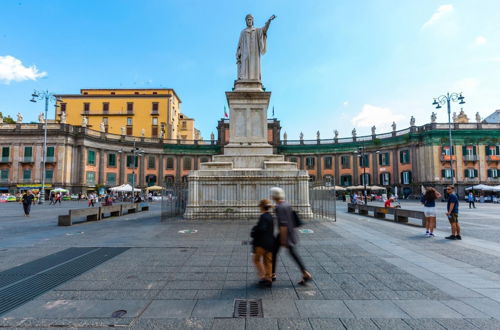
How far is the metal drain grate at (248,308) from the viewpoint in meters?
3.73

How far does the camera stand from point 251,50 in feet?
51.5

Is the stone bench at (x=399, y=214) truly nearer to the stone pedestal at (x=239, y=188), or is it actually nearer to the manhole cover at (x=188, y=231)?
the stone pedestal at (x=239, y=188)

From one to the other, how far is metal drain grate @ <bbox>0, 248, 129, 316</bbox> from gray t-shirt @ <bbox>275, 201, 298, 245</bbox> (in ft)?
12.6

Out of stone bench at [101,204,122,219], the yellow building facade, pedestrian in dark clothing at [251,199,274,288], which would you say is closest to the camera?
pedestrian in dark clothing at [251,199,274,288]

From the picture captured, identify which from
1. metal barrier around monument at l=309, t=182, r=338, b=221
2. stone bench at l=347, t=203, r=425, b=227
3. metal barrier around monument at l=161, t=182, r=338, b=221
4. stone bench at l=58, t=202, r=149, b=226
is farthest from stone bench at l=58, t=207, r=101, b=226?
stone bench at l=347, t=203, r=425, b=227

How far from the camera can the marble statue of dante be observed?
1560 centimetres

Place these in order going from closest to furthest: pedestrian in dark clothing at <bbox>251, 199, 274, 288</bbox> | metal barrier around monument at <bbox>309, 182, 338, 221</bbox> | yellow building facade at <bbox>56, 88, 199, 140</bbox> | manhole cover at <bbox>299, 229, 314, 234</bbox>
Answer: pedestrian in dark clothing at <bbox>251, 199, 274, 288</bbox>, manhole cover at <bbox>299, 229, 314, 234</bbox>, metal barrier around monument at <bbox>309, 182, 338, 221</bbox>, yellow building facade at <bbox>56, 88, 199, 140</bbox>

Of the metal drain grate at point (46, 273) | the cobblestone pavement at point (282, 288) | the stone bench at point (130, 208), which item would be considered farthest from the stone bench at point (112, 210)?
the metal drain grate at point (46, 273)

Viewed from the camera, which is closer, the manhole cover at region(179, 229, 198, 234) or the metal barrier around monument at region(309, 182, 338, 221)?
the manhole cover at region(179, 229, 198, 234)

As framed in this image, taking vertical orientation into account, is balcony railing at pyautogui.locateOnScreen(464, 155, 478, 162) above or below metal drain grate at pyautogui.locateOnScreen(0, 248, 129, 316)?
above

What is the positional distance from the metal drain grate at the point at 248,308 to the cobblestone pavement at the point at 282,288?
Result: 0.29 feet

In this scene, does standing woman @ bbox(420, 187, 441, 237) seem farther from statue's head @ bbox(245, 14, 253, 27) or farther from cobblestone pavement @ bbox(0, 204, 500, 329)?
statue's head @ bbox(245, 14, 253, 27)

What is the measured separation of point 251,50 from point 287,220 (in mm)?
12911

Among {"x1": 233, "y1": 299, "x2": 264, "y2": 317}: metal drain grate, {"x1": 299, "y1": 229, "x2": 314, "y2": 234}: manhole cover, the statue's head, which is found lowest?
A: {"x1": 299, "y1": 229, "x2": 314, "y2": 234}: manhole cover
